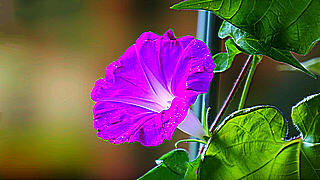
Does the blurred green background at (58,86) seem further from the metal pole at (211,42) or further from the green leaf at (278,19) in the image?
the green leaf at (278,19)

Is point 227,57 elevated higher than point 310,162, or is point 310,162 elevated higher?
point 227,57

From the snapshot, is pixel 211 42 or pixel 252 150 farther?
pixel 211 42

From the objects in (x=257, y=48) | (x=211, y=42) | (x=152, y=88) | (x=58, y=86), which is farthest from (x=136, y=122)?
(x=58, y=86)

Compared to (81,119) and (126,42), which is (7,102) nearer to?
(81,119)

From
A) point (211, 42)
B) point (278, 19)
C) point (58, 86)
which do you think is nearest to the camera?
point (278, 19)

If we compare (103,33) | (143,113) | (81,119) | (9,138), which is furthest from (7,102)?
(143,113)

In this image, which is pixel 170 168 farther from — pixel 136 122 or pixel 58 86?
pixel 58 86

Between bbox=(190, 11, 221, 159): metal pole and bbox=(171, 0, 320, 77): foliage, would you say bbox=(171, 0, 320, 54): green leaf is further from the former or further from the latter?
bbox=(190, 11, 221, 159): metal pole

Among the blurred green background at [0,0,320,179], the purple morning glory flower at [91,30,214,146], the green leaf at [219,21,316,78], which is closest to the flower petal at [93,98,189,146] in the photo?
the purple morning glory flower at [91,30,214,146]
